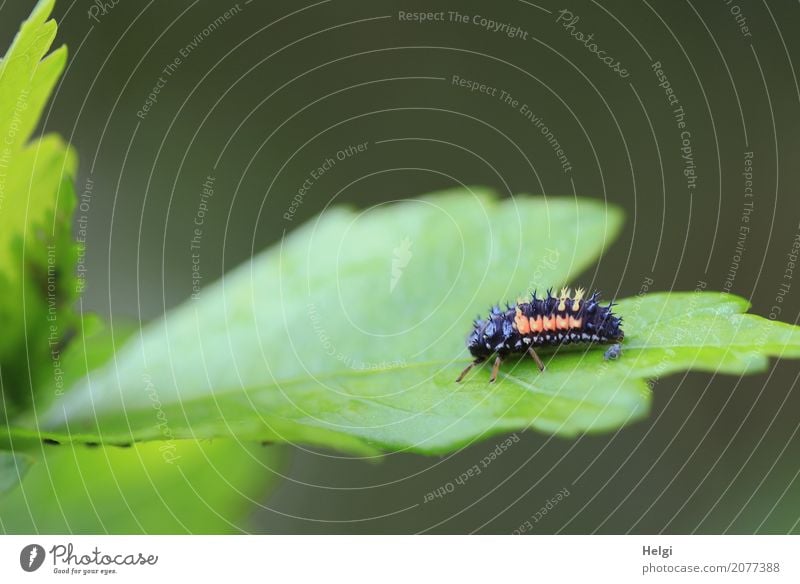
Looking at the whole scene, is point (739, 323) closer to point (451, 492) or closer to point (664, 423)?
point (664, 423)

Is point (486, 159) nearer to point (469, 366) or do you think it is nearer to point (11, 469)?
point (469, 366)

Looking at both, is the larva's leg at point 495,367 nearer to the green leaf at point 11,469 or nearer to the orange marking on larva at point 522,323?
the orange marking on larva at point 522,323

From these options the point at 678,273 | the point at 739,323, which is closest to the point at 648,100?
the point at 678,273

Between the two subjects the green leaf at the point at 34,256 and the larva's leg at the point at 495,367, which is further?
the larva's leg at the point at 495,367

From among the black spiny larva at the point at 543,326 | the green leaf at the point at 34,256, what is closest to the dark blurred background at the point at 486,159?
the black spiny larva at the point at 543,326
